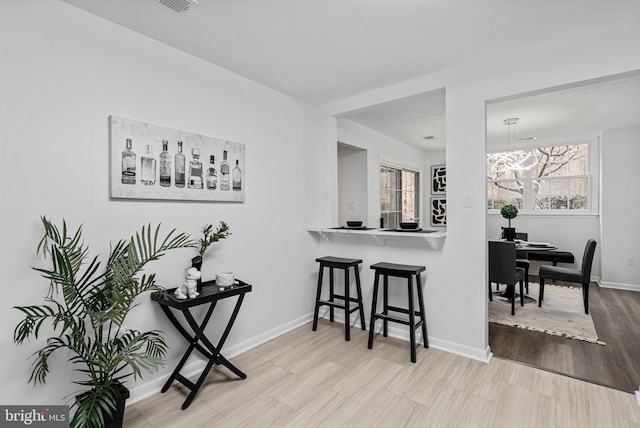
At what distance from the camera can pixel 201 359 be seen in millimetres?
2590

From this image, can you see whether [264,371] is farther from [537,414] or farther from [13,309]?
[537,414]

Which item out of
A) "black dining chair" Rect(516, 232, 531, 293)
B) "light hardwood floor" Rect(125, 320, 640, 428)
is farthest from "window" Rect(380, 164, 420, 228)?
"light hardwood floor" Rect(125, 320, 640, 428)

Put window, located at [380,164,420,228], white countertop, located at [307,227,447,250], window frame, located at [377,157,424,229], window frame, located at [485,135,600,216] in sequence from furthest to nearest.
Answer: window, located at [380,164,420,228]
window frame, located at [485,135,600,216]
window frame, located at [377,157,424,229]
white countertop, located at [307,227,447,250]

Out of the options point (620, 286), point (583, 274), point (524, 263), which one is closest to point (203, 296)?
point (524, 263)

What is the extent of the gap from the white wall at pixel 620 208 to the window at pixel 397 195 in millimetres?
→ 3047

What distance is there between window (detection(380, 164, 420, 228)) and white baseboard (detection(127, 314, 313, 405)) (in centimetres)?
248

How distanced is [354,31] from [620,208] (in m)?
5.45

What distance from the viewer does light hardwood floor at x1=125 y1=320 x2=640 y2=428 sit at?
1951 millimetres

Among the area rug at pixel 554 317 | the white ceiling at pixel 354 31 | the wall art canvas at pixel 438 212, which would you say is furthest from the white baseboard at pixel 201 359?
the wall art canvas at pixel 438 212

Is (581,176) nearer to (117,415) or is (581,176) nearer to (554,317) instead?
(554,317)

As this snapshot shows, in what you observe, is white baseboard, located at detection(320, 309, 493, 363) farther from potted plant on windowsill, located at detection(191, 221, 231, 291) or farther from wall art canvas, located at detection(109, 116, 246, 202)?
wall art canvas, located at detection(109, 116, 246, 202)

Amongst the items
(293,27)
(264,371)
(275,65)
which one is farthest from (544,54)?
(264,371)

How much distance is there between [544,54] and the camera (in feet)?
7.81

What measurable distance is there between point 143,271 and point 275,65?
6.23 feet
